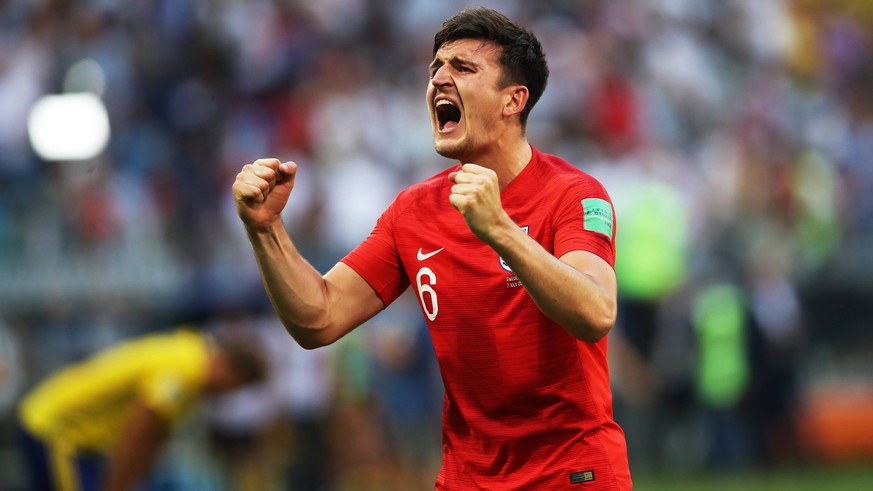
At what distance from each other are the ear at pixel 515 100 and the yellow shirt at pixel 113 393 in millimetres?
4406

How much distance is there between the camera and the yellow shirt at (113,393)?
8.35 meters

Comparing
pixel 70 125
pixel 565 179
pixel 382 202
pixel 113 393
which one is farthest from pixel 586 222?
pixel 70 125

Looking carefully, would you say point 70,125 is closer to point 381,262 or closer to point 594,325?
point 381,262

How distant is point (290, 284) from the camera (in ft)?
14.4

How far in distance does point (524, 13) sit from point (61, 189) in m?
5.60

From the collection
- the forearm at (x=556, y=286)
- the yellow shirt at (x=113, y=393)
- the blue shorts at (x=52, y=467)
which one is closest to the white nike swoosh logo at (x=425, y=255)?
the forearm at (x=556, y=286)

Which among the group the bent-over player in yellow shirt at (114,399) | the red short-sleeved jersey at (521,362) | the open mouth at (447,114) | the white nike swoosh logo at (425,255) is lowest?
the bent-over player in yellow shirt at (114,399)

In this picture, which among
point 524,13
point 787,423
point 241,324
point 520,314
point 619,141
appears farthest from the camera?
point 524,13

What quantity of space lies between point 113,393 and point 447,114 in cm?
453

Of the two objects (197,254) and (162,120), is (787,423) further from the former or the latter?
(162,120)

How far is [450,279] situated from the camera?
4.41m

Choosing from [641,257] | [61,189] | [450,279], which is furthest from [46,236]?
[450,279]

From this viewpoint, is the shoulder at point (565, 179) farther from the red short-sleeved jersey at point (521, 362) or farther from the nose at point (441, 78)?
the nose at point (441, 78)

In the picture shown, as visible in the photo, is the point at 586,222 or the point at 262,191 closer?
the point at 586,222
